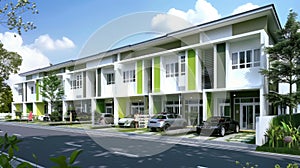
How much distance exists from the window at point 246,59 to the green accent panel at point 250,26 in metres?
1.74

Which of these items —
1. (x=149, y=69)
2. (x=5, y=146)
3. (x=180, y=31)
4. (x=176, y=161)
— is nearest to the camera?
(x=5, y=146)

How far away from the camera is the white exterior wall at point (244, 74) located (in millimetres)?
19594

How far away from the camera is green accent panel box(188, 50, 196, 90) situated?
2328cm

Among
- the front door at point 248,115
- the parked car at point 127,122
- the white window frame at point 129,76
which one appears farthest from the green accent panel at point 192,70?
the white window frame at point 129,76

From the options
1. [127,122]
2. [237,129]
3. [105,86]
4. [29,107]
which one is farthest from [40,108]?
[237,129]

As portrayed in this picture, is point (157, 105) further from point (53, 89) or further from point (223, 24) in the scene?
point (53, 89)

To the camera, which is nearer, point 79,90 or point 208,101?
point 208,101

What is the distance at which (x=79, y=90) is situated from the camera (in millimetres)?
38094

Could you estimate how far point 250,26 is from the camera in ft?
67.4

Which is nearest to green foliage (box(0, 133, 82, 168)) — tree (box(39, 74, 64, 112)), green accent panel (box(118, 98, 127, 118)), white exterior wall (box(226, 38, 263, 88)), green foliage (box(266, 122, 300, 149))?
green foliage (box(266, 122, 300, 149))

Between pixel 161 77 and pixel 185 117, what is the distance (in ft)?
15.3

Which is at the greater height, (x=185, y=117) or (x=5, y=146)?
(x=5, y=146)

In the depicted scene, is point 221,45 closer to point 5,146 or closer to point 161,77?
point 161,77

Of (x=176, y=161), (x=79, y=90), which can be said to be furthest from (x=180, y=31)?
(x=79, y=90)
